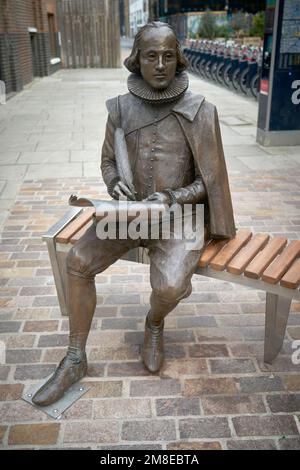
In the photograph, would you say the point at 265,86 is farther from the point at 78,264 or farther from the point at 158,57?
the point at 78,264

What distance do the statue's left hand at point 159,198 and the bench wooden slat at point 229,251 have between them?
43cm

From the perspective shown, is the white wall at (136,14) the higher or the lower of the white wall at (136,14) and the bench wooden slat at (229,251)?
the higher

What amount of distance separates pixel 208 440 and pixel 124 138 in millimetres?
1658

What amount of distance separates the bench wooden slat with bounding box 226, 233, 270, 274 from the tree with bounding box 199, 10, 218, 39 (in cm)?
2499

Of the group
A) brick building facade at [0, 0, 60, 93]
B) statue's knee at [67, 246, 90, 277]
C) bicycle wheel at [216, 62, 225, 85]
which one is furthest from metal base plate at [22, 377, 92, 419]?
bicycle wheel at [216, 62, 225, 85]

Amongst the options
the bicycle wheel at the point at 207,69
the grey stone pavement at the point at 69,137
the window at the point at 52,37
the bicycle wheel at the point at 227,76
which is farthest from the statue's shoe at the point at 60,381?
the window at the point at 52,37

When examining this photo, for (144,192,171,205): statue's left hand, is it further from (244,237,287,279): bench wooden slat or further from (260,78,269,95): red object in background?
(260,78,269,95): red object in background

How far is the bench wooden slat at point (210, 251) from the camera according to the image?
2.67 m

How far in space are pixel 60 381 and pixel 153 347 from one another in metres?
0.57

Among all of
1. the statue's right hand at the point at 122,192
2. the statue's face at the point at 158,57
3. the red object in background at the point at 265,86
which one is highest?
the statue's face at the point at 158,57

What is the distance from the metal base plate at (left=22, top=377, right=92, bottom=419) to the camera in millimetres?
2492

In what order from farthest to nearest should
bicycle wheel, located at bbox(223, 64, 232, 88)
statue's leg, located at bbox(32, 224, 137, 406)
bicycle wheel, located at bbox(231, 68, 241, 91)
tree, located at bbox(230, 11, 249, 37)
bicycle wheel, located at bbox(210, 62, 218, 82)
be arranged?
tree, located at bbox(230, 11, 249, 37) < bicycle wheel, located at bbox(210, 62, 218, 82) < bicycle wheel, located at bbox(223, 64, 232, 88) < bicycle wheel, located at bbox(231, 68, 241, 91) < statue's leg, located at bbox(32, 224, 137, 406)

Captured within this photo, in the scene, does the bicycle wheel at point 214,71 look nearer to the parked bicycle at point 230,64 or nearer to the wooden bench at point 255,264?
the parked bicycle at point 230,64

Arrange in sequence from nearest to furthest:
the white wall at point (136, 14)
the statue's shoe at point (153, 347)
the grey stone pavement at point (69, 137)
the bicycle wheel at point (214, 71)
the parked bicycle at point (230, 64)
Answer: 1. the statue's shoe at point (153, 347)
2. the grey stone pavement at point (69, 137)
3. the parked bicycle at point (230, 64)
4. the bicycle wheel at point (214, 71)
5. the white wall at point (136, 14)
